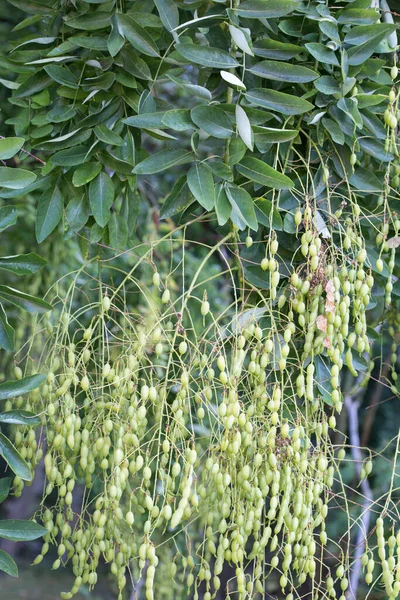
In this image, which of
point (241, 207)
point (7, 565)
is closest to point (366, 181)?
point (241, 207)

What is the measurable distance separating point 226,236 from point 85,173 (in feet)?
0.65

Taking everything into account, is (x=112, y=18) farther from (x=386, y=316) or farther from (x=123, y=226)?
(x=386, y=316)

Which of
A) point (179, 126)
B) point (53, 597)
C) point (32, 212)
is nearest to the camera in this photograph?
point (179, 126)

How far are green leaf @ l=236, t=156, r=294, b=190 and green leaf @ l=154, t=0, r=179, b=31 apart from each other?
0.58ft

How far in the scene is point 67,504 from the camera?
3.00 feet

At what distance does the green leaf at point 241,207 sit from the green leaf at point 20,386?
0.97ft

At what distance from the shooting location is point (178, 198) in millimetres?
901

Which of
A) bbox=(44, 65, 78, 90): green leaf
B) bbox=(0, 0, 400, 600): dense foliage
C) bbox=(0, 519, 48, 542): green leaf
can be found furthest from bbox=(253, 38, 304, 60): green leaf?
bbox=(0, 519, 48, 542): green leaf

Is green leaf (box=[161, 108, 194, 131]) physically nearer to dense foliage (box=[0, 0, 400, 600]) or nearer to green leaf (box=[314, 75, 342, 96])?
dense foliage (box=[0, 0, 400, 600])

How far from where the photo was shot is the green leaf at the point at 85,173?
92 cm

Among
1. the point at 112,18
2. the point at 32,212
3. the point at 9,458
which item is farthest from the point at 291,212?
the point at 32,212

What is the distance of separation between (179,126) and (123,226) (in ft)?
0.67

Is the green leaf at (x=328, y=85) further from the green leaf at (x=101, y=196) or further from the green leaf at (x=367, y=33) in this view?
the green leaf at (x=101, y=196)

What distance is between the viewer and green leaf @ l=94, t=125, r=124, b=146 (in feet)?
2.96
